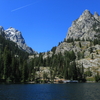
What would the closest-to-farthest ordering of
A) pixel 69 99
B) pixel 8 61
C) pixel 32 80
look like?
pixel 69 99 < pixel 8 61 < pixel 32 80

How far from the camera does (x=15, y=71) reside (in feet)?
532

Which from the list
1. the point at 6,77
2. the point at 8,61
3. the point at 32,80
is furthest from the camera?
the point at 32,80

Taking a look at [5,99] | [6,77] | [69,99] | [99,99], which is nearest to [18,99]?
[5,99]

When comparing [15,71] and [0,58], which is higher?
[0,58]

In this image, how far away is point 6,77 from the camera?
143000mm

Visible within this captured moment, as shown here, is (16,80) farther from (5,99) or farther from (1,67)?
(5,99)

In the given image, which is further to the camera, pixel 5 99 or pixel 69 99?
pixel 69 99

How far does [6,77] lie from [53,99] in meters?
97.8

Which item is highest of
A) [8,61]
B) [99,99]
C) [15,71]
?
[8,61]

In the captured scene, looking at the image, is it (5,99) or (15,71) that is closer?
(5,99)

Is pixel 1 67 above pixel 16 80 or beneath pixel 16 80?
above

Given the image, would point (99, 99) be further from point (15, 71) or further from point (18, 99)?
point (15, 71)

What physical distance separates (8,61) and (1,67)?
1031cm

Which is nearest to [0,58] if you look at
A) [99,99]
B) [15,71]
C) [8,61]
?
[8,61]
